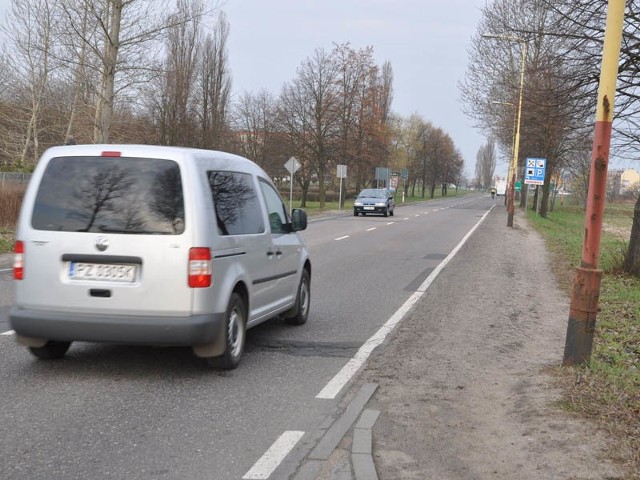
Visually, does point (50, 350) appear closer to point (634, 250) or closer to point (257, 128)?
point (634, 250)

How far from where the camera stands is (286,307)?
7.37 metres

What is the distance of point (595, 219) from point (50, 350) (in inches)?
195

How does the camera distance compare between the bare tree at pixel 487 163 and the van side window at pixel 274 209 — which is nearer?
the van side window at pixel 274 209

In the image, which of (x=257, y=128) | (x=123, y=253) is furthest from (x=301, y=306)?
(x=257, y=128)

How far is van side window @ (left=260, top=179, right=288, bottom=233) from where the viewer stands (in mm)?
6969

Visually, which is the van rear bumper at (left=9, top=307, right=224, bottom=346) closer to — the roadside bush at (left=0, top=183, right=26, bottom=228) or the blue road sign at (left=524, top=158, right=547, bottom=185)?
the roadside bush at (left=0, top=183, right=26, bottom=228)

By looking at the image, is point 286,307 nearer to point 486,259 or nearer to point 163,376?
point 163,376

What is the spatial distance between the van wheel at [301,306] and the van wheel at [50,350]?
2.63m

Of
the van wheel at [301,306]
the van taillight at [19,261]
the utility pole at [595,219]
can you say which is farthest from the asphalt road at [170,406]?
the utility pole at [595,219]

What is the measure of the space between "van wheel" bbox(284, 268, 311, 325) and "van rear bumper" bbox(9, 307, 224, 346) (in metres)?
2.50

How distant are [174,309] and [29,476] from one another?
185 centimetres

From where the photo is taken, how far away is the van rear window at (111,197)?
5293 mm

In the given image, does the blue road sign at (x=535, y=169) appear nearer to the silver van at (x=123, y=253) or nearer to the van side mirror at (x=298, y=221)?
the van side mirror at (x=298, y=221)

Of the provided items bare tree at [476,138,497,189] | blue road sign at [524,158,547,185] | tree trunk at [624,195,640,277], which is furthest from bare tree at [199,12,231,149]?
bare tree at [476,138,497,189]
